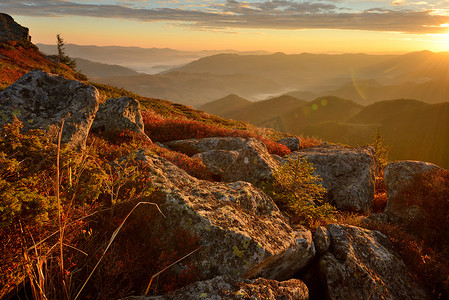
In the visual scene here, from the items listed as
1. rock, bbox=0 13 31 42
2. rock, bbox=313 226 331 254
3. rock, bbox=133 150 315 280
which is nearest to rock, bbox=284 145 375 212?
rock, bbox=313 226 331 254

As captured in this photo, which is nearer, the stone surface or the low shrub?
the stone surface

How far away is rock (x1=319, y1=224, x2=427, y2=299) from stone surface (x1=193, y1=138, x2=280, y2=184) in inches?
116

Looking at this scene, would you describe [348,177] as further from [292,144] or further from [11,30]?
[11,30]

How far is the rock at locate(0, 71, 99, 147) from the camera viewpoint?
22.8ft

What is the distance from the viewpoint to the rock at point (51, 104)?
6941mm

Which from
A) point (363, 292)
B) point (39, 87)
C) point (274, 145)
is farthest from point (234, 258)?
point (274, 145)

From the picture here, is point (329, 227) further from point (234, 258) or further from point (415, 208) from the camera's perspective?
point (415, 208)

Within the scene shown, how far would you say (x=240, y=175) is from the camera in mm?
9516

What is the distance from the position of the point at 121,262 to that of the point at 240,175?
6.10 metres

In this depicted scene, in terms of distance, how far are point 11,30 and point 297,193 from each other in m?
73.4

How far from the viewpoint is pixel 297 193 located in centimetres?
803

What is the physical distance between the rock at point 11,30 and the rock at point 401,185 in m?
67.0

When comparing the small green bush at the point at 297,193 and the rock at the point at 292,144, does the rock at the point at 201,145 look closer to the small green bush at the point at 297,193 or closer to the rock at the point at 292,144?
the rock at the point at 292,144

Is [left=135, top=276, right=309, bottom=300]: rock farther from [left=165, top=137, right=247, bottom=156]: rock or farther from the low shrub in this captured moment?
the low shrub
